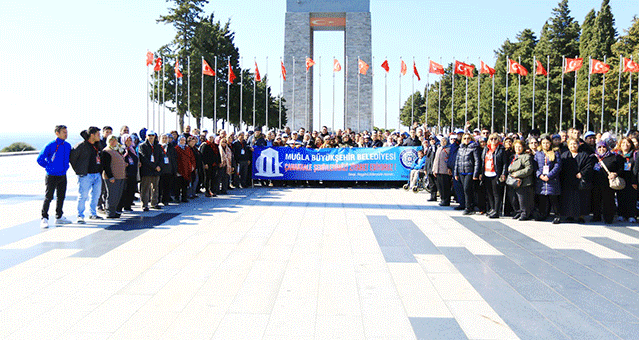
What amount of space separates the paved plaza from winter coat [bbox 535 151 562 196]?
0.62 metres

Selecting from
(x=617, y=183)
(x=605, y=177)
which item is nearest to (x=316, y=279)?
(x=617, y=183)

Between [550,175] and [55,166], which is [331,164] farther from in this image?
[55,166]

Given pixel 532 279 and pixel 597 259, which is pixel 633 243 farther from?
pixel 532 279

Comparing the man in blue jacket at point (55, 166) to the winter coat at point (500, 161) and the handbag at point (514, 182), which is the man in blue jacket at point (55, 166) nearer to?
the winter coat at point (500, 161)

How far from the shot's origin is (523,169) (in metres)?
9.74

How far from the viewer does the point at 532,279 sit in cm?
566

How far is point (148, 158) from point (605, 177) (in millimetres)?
8898

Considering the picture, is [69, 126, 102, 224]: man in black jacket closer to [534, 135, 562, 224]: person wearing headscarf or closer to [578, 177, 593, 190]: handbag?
[534, 135, 562, 224]: person wearing headscarf

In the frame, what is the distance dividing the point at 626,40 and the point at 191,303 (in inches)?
1864

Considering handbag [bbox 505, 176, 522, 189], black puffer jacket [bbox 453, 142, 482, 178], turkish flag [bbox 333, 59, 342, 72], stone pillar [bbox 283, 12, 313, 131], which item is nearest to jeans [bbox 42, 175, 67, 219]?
black puffer jacket [bbox 453, 142, 482, 178]

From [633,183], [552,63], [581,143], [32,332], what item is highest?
[552,63]

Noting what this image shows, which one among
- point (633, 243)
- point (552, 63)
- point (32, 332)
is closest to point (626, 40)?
point (552, 63)

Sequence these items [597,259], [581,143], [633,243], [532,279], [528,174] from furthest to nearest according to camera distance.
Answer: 1. [581,143]
2. [528,174]
3. [633,243]
4. [597,259]
5. [532,279]

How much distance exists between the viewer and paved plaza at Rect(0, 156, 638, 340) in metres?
4.17
